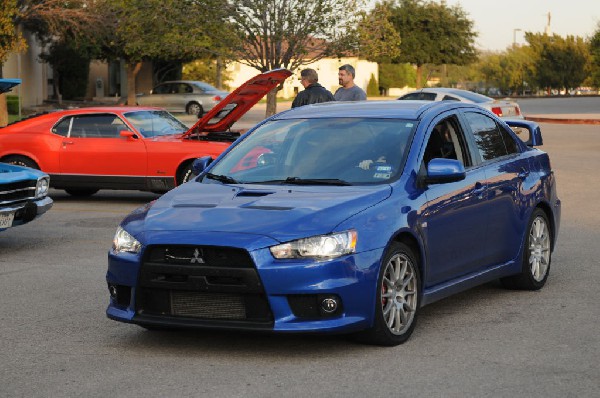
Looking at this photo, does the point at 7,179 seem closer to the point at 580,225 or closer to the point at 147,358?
the point at 147,358

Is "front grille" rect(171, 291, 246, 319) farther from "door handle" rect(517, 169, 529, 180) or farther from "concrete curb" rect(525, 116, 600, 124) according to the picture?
"concrete curb" rect(525, 116, 600, 124)

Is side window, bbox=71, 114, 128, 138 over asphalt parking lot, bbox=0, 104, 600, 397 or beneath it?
over

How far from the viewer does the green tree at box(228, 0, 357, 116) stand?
31.9 meters

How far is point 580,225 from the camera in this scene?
13.9m

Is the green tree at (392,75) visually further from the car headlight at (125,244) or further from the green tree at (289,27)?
the car headlight at (125,244)

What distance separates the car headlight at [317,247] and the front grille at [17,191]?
5742mm

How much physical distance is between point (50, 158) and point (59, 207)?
0.93m

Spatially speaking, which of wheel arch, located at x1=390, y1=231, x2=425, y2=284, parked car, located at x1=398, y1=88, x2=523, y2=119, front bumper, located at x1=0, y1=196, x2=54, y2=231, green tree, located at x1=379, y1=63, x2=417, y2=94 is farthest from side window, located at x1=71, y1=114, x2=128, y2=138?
green tree, located at x1=379, y1=63, x2=417, y2=94

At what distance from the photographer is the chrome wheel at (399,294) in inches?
290

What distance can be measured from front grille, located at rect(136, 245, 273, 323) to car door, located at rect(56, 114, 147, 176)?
9970 mm

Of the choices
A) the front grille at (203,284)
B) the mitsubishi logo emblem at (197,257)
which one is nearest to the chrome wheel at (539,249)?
the front grille at (203,284)

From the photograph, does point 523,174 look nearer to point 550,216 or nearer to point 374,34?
point 550,216

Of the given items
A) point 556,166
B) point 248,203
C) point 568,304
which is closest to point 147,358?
point 248,203

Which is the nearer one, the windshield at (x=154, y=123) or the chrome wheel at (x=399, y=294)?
the chrome wheel at (x=399, y=294)
